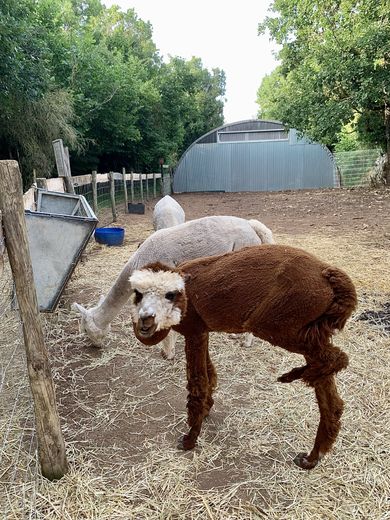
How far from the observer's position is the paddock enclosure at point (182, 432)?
6.85 feet

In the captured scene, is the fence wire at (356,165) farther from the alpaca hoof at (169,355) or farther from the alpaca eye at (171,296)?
the alpaca eye at (171,296)

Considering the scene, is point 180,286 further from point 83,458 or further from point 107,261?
point 107,261

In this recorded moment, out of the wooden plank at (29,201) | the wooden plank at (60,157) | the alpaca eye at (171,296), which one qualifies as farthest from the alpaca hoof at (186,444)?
the wooden plank at (60,157)

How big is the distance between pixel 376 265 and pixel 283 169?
65.0 feet

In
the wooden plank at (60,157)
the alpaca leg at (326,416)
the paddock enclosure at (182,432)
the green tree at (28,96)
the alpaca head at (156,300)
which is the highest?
the green tree at (28,96)

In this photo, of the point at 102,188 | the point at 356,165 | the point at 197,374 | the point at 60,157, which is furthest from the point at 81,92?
the point at 197,374

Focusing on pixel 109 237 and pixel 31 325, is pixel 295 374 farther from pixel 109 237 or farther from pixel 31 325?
pixel 109 237

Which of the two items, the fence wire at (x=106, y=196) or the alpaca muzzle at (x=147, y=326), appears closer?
the alpaca muzzle at (x=147, y=326)

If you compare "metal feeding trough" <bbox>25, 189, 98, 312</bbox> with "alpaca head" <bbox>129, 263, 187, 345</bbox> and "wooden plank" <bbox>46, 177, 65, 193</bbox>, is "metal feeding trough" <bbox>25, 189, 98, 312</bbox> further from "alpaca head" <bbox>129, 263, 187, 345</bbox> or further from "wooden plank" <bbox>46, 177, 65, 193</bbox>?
"wooden plank" <bbox>46, 177, 65, 193</bbox>

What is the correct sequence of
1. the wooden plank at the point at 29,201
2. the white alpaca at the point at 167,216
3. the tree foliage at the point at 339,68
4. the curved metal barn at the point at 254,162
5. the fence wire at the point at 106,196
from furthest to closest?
A: the curved metal barn at the point at 254,162
the tree foliage at the point at 339,68
the fence wire at the point at 106,196
the white alpaca at the point at 167,216
the wooden plank at the point at 29,201

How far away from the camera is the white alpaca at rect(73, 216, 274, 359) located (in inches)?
131

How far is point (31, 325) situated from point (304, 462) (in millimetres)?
1624

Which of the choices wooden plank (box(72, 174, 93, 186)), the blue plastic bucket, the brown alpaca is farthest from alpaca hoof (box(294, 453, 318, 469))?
wooden plank (box(72, 174, 93, 186))

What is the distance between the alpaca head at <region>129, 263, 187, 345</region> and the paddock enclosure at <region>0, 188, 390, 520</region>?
33.9 inches
